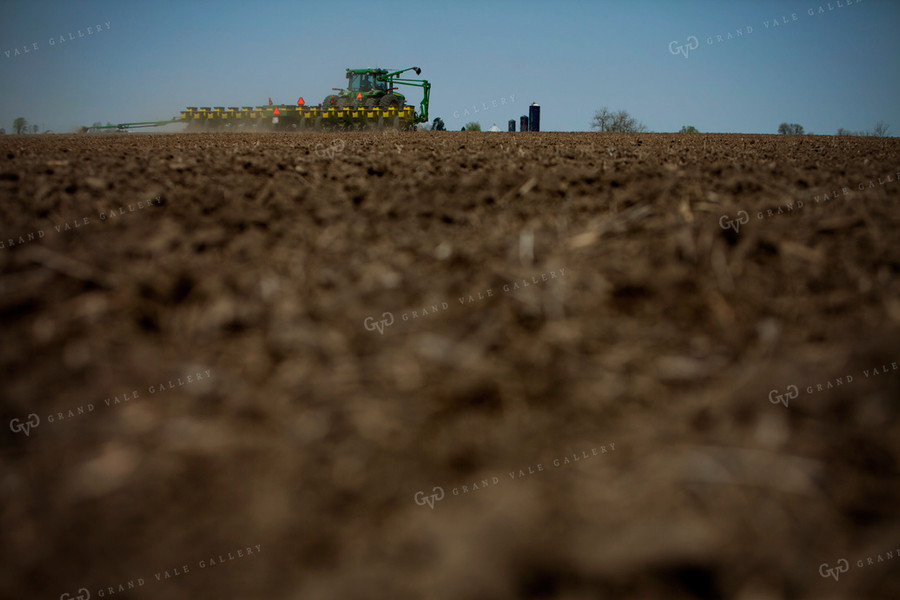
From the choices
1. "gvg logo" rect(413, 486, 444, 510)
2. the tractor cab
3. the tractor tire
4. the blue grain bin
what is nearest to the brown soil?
"gvg logo" rect(413, 486, 444, 510)

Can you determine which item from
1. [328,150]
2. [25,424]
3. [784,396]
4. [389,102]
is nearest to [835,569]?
[784,396]

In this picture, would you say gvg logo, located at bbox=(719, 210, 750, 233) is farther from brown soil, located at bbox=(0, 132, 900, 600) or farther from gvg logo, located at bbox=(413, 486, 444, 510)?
gvg logo, located at bbox=(413, 486, 444, 510)

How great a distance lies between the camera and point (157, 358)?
1.23 m

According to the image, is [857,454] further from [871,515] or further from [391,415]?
[391,415]

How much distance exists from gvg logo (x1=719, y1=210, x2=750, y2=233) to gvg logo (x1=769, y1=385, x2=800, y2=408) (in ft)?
2.92

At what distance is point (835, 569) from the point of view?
751 millimetres

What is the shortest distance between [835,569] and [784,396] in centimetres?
36

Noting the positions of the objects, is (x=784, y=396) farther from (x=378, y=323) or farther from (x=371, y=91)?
(x=371, y=91)

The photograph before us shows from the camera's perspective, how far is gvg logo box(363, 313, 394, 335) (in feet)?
4.19

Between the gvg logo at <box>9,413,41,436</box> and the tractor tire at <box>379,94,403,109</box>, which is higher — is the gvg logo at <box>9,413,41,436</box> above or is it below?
below

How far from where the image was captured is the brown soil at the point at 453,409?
0.78 meters

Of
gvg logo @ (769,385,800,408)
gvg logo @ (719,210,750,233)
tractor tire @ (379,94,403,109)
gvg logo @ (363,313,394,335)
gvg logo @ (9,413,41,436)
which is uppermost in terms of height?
tractor tire @ (379,94,403,109)

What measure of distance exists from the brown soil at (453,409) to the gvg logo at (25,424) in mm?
20

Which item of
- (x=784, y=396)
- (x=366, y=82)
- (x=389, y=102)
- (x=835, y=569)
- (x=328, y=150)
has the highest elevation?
(x=366, y=82)
